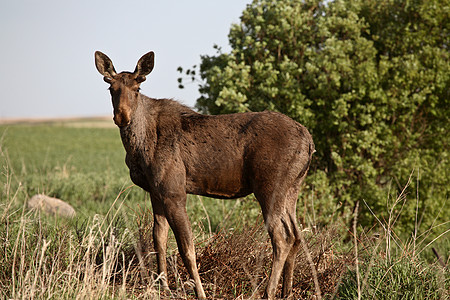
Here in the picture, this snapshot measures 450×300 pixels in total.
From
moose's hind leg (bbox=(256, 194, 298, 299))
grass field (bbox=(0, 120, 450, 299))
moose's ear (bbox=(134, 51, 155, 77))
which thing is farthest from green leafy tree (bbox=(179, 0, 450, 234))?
moose's hind leg (bbox=(256, 194, 298, 299))

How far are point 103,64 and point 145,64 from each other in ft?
1.47

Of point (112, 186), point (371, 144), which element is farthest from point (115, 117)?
point (112, 186)

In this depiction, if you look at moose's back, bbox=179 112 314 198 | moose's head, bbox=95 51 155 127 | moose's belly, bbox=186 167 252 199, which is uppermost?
moose's head, bbox=95 51 155 127

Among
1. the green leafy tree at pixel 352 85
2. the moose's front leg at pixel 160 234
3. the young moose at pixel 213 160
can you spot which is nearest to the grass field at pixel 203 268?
the moose's front leg at pixel 160 234

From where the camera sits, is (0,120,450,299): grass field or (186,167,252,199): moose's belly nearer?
(0,120,450,299): grass field

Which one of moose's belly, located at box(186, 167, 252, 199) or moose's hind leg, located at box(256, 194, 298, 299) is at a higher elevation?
moose's belly, located at box(186, 167, 252, 199)

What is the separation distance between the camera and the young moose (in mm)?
4496

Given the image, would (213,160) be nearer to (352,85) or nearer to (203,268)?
(203,268)

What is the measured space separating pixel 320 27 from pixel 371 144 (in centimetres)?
281

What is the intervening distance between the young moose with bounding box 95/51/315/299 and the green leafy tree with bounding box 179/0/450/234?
4013 mm

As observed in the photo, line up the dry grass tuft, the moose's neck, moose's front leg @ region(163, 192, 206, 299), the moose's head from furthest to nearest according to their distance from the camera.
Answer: the dry grass tuft
the moose's neck
moose's front leg @ region(163, 192, 206, 299)
the moose's head

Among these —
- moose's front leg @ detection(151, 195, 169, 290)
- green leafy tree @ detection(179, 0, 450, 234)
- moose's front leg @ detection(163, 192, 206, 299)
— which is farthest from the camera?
green leafy tree @ detection(179, 0, 450, 234)

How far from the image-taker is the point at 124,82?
14.4 feet

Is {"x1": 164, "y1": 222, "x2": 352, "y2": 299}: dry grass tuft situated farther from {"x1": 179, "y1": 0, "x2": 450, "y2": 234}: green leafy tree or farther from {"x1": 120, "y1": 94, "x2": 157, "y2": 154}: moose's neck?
{"x1": 179, "y1": 0, "x2": 450, "y2": 234}: green leafy tree
